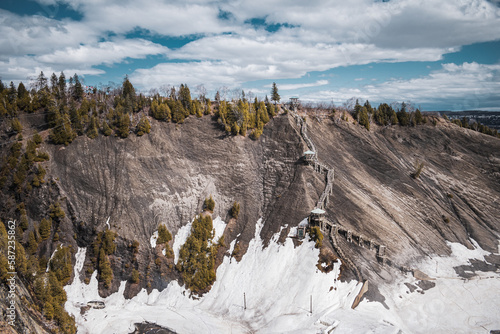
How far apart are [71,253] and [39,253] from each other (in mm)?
4531

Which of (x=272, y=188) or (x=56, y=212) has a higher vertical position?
(x=272, y=188)

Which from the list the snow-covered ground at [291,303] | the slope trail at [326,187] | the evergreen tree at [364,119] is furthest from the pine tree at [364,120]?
the snow-covered ground at [291,303]

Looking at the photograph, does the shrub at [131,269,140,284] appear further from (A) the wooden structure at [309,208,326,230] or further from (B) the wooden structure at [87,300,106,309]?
(A) the wooden structure at [309,208,326,230]

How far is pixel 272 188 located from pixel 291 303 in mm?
21314

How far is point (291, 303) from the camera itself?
38281mm

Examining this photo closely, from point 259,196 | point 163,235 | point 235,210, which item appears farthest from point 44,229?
point 259,196

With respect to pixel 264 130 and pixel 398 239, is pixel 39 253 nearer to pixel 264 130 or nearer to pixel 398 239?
pixel 264 130

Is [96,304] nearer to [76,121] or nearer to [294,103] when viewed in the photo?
[76,121]

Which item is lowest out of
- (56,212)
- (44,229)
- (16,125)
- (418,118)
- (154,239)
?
(154,239)

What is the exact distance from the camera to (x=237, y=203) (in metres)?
51.5

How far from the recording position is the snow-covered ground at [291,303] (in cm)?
3481

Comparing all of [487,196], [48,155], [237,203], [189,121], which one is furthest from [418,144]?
[48,155]

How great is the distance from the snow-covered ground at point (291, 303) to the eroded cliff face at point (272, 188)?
2.86 metres

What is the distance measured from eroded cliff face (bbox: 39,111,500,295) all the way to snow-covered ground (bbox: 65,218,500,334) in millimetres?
2864
